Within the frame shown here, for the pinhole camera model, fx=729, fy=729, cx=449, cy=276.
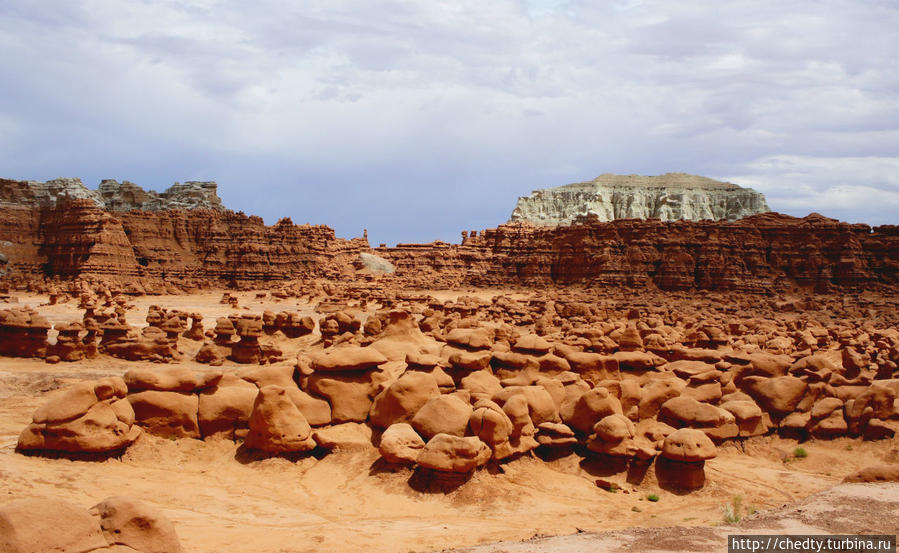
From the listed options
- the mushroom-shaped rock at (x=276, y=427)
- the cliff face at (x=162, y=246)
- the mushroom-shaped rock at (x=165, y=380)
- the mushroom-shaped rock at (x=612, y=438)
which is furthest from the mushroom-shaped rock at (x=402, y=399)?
the cliff face at (x=162, y=246)

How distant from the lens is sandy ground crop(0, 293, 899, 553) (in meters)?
7.79

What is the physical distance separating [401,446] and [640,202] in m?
98.2

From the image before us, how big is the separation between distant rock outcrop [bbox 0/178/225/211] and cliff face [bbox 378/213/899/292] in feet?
68.2

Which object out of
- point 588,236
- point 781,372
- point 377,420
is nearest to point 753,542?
point 377,420

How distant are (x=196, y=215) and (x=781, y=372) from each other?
56.0 metres

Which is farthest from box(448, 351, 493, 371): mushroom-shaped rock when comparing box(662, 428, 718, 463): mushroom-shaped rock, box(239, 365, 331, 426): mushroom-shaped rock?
box(662, 428, 718, 463): mushroom-shaped rock

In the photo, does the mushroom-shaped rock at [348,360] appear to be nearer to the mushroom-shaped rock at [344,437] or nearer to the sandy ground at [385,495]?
the mushroom-shaped rock at [344,437]

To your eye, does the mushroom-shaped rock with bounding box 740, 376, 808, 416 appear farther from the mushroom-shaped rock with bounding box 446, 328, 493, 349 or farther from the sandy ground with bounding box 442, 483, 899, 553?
the sandy ground with bounding box 442, 483, 899, 553

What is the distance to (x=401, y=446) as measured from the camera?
33.8 ft

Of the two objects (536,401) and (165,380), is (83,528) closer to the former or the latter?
(165,380)

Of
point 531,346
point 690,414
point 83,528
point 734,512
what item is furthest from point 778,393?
point 83,528

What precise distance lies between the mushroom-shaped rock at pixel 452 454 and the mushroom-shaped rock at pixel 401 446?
344 mm

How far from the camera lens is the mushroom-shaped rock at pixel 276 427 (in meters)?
10.8

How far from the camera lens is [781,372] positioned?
625 inches
